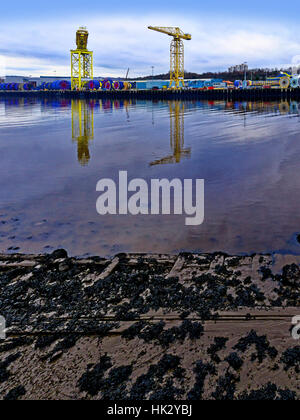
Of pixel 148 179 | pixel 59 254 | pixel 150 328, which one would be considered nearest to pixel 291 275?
pixel 150 328

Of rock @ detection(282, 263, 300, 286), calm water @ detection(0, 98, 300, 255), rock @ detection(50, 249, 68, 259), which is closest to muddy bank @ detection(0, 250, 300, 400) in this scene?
rock @ detection(282, 263, 300, 286)

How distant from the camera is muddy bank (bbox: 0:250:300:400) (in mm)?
2619

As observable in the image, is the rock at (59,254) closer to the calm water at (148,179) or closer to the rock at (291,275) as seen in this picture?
the calm water at (148,179)

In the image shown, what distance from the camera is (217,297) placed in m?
3.68

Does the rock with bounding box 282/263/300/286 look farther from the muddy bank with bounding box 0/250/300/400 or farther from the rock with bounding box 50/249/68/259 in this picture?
the rock with bounding box 50/249/68/259

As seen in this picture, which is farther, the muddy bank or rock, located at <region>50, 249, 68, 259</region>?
rock, located at <region>50, 249, 68, 259</region>

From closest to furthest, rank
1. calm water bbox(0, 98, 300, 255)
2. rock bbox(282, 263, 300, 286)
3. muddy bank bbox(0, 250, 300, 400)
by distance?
muddy bank bbox(0, 250, 300, 400) → rock bbox(282, 263, 300, 286) → calm water bbox(0, 98, 300, 255)

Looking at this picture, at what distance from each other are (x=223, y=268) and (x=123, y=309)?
150 cm

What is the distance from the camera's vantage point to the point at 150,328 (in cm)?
323

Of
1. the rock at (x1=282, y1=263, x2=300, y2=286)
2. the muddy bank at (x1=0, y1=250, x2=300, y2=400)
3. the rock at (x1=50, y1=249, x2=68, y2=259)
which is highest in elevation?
the rock at (x1=50, y1=249, x2=68, y2=259)

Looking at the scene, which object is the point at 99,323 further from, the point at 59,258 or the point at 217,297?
the point at 59,258

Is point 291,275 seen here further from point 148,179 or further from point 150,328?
point 148,179

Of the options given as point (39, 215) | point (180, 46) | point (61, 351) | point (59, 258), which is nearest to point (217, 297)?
point (61, 351)
